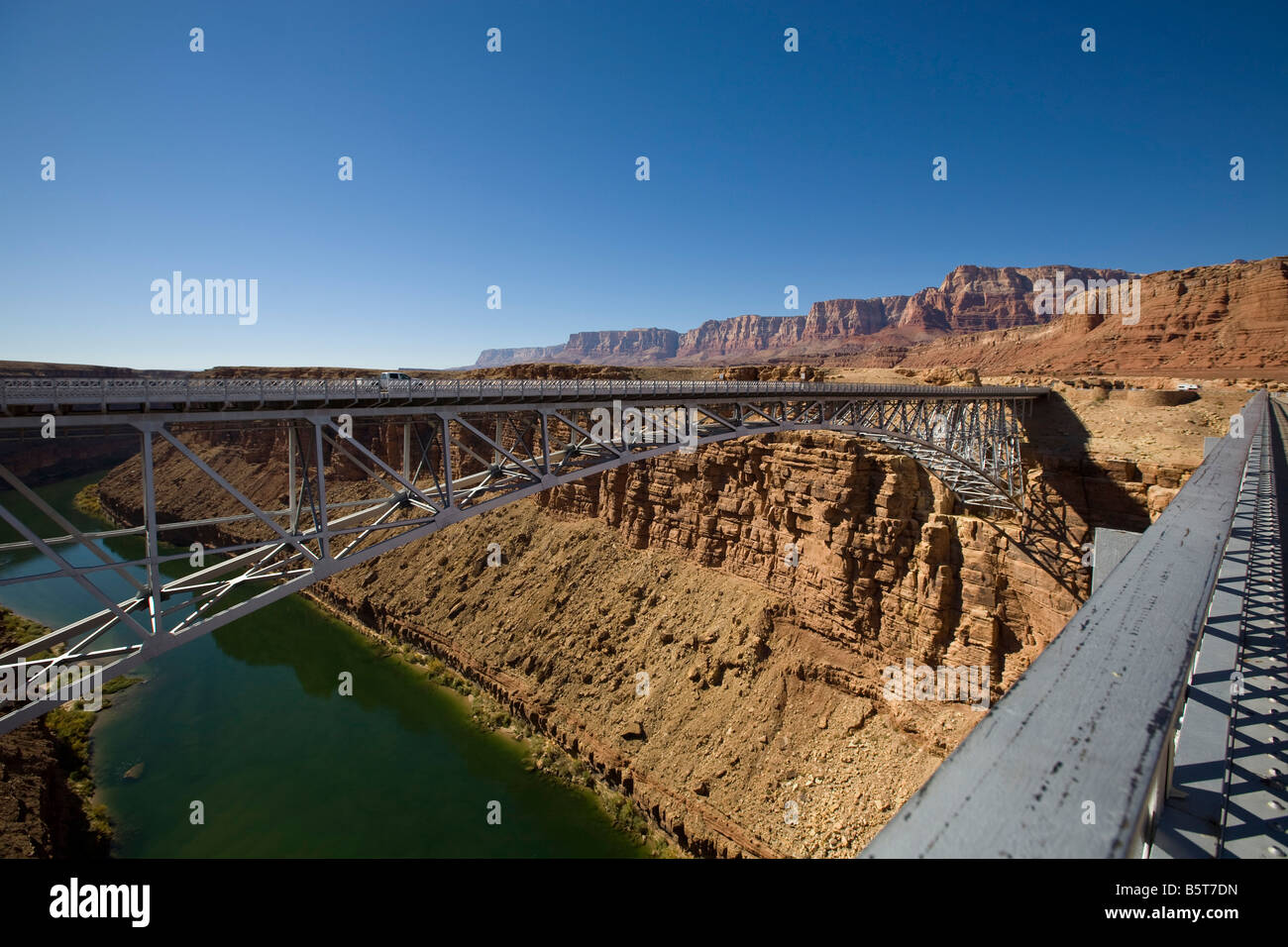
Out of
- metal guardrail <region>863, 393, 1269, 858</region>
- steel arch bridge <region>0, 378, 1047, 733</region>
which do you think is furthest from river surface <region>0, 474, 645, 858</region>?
metal guardrail <region>863, 393, 1269, 858</region>

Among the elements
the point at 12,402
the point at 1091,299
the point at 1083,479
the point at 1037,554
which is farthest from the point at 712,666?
the point at 1091,299

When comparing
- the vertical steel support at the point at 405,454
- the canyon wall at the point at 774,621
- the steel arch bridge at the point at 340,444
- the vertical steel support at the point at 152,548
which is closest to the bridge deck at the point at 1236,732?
the steel arch bridge at the point at 340,444

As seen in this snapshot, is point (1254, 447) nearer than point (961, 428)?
Yes

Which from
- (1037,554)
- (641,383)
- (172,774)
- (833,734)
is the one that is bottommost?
(172,774)

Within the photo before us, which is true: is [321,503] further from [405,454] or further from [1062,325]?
[1062,325]
